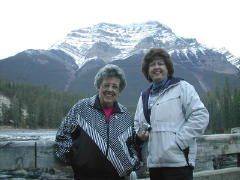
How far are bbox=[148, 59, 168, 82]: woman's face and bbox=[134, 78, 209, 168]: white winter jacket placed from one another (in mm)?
195

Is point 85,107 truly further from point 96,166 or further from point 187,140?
point 187,140

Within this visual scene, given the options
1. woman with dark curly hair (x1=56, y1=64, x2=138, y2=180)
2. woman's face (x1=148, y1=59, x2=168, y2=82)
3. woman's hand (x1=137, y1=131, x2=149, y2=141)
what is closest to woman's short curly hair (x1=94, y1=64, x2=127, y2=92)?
A: woman with dark curly hair (x1=56, y1=64, x2=138, y2=180)

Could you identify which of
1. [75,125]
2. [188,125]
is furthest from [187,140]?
[75,125]

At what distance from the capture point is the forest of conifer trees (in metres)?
73.6

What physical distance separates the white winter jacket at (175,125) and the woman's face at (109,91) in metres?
0.39

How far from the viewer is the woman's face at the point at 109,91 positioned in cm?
376

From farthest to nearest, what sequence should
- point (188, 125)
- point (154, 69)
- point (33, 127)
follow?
1. point (33, 127)
2. point (154, 69)
3. point (188, 125)

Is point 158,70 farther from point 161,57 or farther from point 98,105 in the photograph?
point 98,105

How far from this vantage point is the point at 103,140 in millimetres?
3543

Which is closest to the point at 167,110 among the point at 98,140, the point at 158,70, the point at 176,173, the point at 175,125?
the point at 175,125

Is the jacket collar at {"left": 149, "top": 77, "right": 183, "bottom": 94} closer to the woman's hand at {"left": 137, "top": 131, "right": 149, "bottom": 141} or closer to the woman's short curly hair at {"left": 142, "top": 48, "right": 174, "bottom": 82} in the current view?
the woman's short curly hair at {"left": 142, "top": 48, "right": 174, "bottom": 82}

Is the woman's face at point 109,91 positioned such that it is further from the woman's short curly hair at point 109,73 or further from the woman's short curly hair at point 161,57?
the woman's short curly hair at point 161,57

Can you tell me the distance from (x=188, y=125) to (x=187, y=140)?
15 centimetres

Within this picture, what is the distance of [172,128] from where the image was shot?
3783 millimetres
